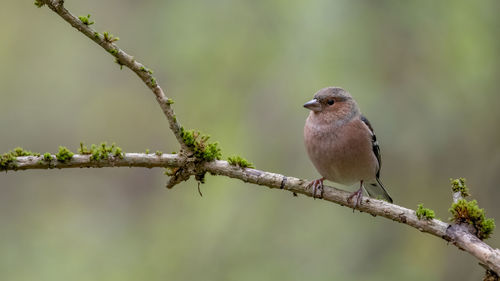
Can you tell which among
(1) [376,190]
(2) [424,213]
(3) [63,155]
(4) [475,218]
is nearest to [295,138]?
(1) [376,190]

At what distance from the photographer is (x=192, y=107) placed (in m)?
10.2

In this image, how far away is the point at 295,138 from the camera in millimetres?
9438

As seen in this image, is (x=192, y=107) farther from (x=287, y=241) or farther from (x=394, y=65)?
(x=394, y=65)

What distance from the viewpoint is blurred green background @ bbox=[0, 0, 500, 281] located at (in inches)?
333

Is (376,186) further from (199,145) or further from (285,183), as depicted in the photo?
(199,145)

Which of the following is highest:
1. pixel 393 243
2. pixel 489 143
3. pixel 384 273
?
pixel 489 143

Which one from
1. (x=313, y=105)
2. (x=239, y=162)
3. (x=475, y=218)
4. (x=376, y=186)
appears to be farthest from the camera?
(x=376, y=186)

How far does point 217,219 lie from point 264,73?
9.16ft

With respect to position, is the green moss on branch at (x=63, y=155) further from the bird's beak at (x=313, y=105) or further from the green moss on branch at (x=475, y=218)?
the green moss on branch at (x=475, y=218)

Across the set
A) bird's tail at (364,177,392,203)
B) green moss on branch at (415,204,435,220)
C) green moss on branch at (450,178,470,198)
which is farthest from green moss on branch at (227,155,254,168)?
bird's tail at (364,177,392,203)

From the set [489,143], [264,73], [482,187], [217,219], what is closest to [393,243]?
[482,187]

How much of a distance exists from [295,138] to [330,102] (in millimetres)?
2609

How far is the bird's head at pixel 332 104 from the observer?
6793mm

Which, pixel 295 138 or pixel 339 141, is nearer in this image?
pixel 339 141
